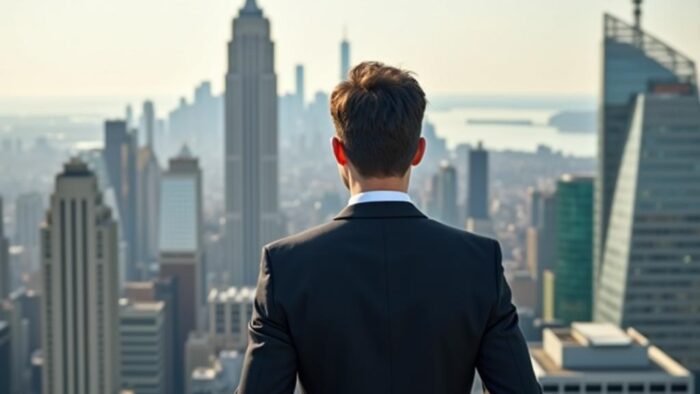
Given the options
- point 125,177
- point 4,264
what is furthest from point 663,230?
point 125,177

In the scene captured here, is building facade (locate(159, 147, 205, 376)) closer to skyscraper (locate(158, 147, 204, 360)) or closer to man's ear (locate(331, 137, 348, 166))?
skyscraper (locate(158, 147, 204, 360))

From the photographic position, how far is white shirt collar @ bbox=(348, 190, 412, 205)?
98 cm

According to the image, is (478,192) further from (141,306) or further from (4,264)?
(4,264)

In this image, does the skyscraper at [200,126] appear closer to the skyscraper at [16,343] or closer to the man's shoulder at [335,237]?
the skyscraper at [16,343]

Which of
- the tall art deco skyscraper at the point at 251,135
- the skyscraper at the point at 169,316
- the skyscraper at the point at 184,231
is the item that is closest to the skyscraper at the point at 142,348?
the skyscraper at the point at 169,316

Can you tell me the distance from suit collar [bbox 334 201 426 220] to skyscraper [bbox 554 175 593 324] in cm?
2253

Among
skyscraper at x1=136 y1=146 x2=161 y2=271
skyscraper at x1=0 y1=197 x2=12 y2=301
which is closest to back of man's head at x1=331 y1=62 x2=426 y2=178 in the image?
skyscraper at x1=0 y1=197 x2=12 y2=301

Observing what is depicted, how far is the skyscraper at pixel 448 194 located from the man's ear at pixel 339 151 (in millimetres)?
20999

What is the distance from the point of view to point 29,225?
20062 mm

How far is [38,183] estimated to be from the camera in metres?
18.2

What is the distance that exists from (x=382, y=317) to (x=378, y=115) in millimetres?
158

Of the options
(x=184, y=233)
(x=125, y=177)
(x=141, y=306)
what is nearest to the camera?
(x=141, y=306)

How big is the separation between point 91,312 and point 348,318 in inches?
632

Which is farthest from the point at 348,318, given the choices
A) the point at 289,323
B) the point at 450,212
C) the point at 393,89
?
the point at 450,212
